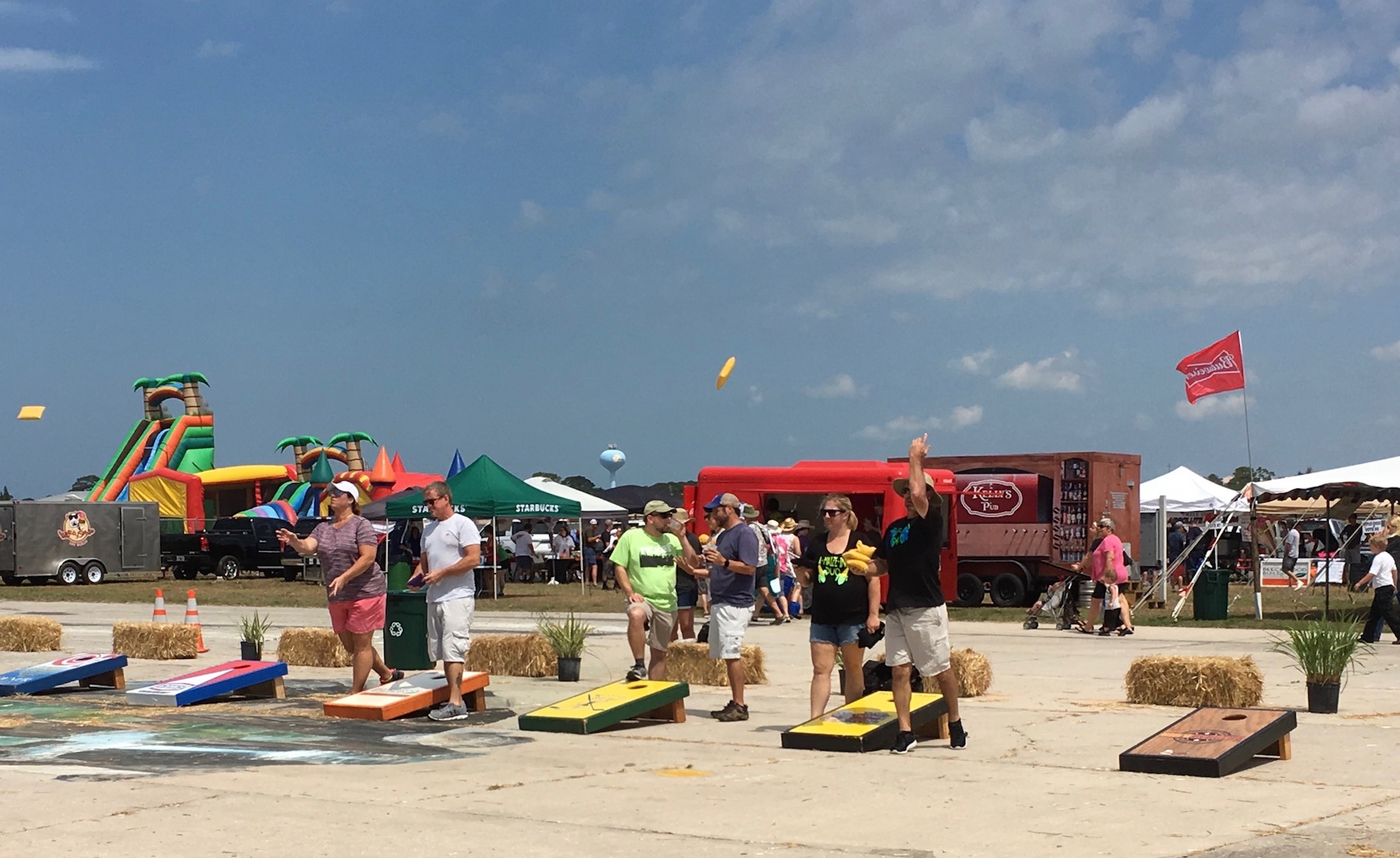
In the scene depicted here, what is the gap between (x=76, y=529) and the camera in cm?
4219

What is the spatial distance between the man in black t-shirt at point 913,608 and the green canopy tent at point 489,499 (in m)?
21.5

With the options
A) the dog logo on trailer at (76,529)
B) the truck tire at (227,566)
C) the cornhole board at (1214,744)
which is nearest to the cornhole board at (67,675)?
the cornhole board at (1214,744)

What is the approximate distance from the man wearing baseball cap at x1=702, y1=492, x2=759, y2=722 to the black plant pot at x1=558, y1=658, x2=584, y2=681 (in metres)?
3.11

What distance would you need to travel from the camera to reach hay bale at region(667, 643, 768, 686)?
576 inches

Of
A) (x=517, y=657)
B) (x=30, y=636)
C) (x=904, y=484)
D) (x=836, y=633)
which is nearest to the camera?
(x=904, y=484)

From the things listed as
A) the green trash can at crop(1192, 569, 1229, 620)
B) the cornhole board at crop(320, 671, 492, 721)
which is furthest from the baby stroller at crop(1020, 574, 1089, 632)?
the cornhole board at crop(320, 671, 492, 721)

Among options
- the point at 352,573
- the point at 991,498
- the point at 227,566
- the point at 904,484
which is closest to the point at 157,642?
the point at 352,573

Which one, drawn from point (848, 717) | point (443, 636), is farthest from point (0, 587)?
point (848, 717)

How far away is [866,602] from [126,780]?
16.4 feet

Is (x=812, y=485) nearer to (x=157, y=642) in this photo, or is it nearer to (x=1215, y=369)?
(x=1215, y=369)

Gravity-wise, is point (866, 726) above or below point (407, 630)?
below

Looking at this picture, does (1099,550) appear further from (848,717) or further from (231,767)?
(231,767)

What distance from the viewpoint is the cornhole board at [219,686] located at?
12.9 metres

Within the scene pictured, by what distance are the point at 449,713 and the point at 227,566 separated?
34030 mm
